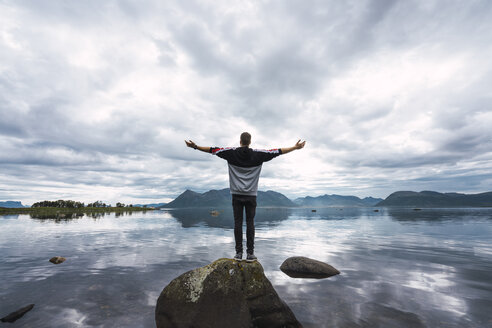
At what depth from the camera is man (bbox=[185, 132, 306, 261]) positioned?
7.20 m

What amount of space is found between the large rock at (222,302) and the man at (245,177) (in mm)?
773

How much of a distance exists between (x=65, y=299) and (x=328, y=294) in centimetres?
1044

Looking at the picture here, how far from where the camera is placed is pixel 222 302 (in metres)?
6.30

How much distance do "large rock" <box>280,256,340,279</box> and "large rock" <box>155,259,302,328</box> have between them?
597 centimetres

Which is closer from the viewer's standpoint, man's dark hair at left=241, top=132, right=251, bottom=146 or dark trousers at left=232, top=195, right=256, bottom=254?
dark trousers at left=232, top=195, right=256, bottom=254

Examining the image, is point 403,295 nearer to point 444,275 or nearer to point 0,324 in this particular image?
point 444,275

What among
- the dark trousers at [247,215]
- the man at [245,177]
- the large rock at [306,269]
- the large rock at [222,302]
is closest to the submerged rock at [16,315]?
the large rock at [222,302]

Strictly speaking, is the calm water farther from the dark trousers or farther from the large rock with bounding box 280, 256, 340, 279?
the dark trousers

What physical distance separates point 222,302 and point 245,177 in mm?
3713

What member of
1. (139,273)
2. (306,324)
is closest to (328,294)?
(306,324)

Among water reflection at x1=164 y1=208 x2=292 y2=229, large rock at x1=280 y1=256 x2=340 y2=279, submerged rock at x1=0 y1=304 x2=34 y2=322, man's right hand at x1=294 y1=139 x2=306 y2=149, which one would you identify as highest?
man's right hand at x1=294 y1=139 x2=306 y2=149

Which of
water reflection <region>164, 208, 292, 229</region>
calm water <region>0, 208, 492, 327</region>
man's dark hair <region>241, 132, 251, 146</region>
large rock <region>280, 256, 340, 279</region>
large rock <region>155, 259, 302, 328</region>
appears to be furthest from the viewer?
water reflection <region>164, 208, 292, 229</region>

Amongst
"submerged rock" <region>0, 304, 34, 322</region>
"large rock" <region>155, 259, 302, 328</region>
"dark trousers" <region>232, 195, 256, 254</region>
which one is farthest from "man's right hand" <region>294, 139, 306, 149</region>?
"submerged rock" <region>0, 304, 34, 322</region>

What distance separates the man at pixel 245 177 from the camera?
7.20 metres
